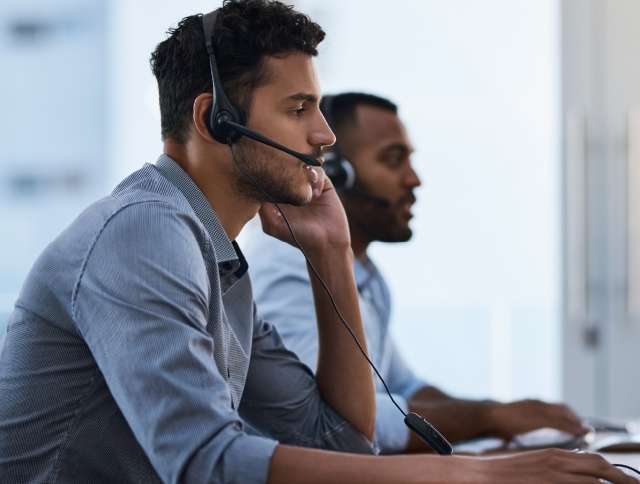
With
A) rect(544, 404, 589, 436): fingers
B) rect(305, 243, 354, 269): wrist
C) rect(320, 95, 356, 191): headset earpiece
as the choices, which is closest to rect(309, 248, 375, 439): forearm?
rect(305, 243, 354, 269): wrist

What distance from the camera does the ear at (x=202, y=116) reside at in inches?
50.9

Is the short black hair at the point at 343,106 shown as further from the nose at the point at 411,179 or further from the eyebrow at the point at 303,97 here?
the eyebrow at the point at 303,97

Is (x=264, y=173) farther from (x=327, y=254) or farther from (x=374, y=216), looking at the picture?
(x=374, y=216)

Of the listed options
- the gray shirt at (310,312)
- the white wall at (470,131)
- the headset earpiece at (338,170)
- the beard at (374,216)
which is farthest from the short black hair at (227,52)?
the white wall at (470,131)

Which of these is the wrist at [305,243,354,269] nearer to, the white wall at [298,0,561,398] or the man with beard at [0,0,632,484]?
the man with beard at [0,0,632,484]

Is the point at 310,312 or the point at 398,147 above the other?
the point at 398,147

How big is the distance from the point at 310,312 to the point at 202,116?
26.7 inches

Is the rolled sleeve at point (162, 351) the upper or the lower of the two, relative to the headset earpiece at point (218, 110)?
lower

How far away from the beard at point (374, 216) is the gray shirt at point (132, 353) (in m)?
0.94

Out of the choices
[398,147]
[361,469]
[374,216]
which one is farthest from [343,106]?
[361,469]

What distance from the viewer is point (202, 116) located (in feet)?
4.24

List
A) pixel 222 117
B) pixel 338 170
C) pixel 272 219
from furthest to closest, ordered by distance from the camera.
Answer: pixel 338 170
pixel 272 219
pixel 222 117

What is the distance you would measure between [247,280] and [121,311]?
0.35 m

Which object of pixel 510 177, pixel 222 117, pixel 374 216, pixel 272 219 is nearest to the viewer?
pixel 222 117
